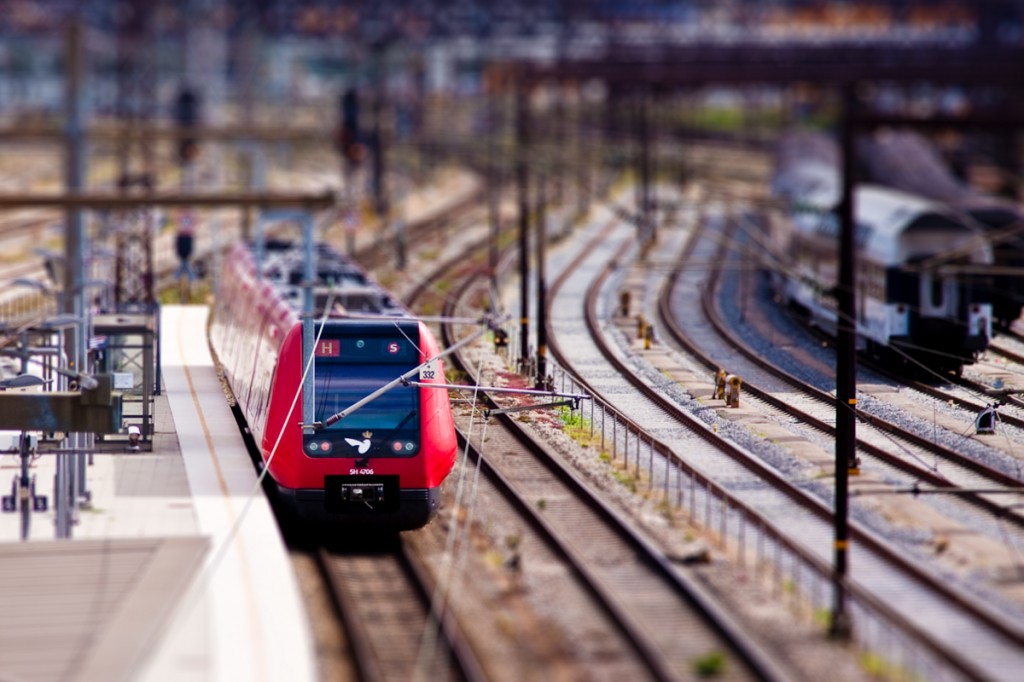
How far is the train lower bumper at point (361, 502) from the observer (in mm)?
22281

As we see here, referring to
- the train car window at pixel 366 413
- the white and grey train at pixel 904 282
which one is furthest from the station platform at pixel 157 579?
the white and grey train at pixel 904 282

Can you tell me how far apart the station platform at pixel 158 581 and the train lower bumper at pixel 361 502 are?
1.98 ft

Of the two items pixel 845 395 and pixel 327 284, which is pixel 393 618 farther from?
pixel 327 284

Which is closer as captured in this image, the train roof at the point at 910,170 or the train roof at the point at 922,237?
the train roof at the point at 922,237

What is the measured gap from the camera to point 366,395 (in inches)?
895

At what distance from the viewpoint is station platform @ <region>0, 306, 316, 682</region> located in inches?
655

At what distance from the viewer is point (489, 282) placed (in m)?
51.5

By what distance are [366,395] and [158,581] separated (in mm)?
4573

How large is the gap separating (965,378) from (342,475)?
17972 millimetres

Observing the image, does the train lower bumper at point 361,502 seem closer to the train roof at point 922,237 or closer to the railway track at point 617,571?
the railway track at point 617,571

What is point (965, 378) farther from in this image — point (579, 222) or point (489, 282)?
point (579, 222)

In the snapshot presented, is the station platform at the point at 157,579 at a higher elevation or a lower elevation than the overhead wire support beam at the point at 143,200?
lower

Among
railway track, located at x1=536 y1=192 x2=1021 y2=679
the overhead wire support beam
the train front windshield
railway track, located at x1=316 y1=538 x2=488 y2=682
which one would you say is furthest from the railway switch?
the overhead wire support beam

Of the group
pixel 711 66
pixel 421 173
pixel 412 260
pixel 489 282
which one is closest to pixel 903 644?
pixel 489 282
